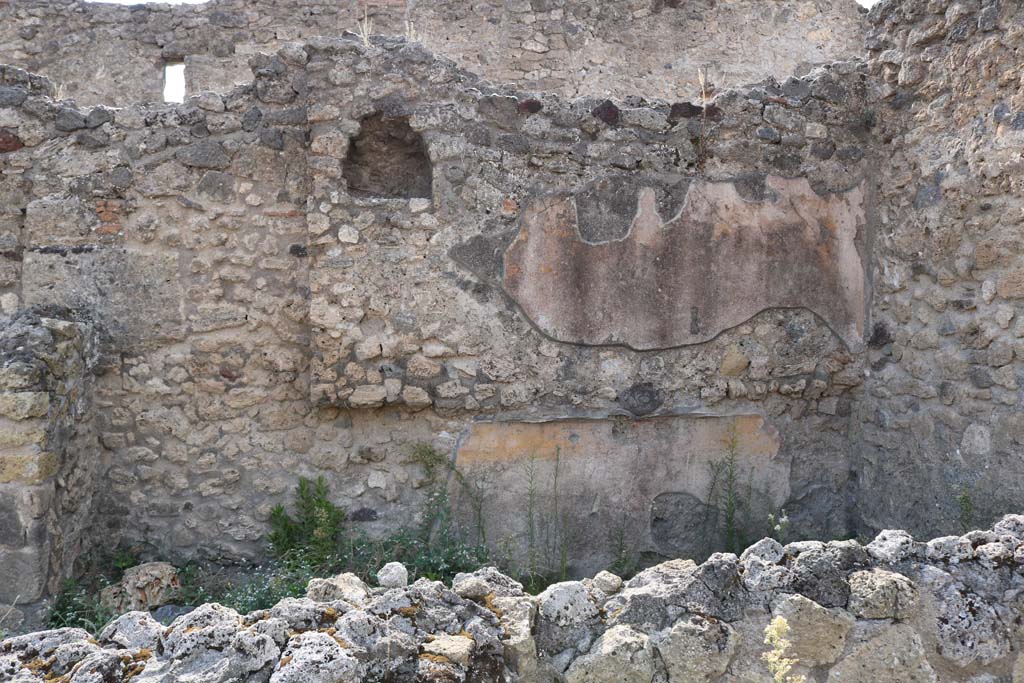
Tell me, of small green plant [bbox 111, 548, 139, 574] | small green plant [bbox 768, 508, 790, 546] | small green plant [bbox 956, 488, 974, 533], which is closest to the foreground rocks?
small green plant [bbox 956, 488, 974, 533]

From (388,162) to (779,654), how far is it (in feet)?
10.8

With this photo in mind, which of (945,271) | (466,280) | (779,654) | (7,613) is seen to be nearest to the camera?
(779,654)

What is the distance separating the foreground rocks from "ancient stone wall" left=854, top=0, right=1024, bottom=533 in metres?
1.67

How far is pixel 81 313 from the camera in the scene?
4305 mm

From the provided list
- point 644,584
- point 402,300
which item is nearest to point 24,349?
point 402,300

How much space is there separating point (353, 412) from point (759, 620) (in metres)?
2.75

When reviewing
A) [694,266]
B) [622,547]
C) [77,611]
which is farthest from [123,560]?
[694,266]

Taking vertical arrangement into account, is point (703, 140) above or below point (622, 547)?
above

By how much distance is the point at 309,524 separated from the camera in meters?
4.41

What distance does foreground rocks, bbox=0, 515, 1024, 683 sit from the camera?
1.94 metres

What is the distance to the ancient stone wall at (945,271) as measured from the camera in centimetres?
377

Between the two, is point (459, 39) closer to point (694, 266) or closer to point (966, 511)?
point (694, 266)

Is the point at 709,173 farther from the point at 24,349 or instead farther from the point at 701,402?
the point at 24,349

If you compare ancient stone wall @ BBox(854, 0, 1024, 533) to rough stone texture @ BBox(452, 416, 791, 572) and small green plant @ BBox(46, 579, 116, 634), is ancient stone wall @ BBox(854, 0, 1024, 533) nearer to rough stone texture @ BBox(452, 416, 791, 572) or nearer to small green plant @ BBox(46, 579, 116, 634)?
rough stone texture @ BBox(452, 416, 791, 572)
